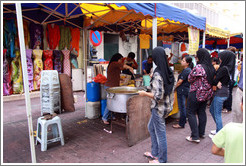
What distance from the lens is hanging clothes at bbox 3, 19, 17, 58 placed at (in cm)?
655

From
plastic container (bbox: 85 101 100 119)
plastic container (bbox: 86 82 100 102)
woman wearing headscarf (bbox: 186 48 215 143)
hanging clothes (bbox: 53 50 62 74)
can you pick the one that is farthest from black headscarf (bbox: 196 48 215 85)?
hanging clothes (bbox: 53 50 62 74)

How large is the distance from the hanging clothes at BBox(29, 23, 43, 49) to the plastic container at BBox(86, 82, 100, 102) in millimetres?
3932

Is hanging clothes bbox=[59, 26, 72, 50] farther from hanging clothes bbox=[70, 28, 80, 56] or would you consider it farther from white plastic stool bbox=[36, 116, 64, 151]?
white plastic stool bbox=[36, 116, 64, 151]

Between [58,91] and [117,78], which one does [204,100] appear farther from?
[58,91]

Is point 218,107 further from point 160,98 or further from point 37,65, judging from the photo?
point 37,65

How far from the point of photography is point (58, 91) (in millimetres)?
5609

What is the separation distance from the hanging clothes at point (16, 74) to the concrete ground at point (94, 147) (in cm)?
260

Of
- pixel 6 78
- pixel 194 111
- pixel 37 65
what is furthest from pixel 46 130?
pixel 37 65

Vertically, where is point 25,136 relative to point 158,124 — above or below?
below

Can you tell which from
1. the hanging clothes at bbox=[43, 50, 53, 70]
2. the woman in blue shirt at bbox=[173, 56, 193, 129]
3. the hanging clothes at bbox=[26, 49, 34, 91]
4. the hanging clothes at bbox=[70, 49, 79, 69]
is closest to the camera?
the woman in blue shirt at bbox=[173, 56, 193, 129]

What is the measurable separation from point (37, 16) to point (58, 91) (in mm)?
2230

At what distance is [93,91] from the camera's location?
5.04 m

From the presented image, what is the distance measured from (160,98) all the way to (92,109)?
2.95 metres

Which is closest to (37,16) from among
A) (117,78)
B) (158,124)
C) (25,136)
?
(117,78)
